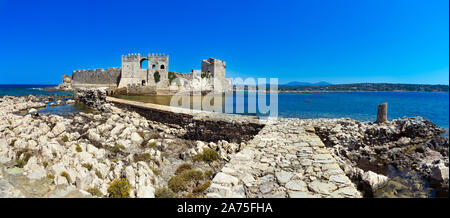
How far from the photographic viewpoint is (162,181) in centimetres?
522

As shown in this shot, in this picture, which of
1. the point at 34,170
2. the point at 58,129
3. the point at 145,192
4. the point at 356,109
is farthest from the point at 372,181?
the point at 356,109

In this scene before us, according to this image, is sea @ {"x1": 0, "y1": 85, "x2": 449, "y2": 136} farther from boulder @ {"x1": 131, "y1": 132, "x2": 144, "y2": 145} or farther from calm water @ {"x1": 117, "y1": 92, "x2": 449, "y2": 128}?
boulder @ {"x1": 131, "y1": 132, "x2": 144, "y2": 145}

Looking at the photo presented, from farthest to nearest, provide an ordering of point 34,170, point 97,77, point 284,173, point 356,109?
point 97,77
point 356,109
point 34,170
point 284,173

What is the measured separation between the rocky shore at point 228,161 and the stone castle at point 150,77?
2110 cm

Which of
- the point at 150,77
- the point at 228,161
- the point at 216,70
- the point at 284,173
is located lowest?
the point at 228,161

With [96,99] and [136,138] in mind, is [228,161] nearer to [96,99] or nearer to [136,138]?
[136,138]

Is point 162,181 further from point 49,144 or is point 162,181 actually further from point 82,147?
point 49,144

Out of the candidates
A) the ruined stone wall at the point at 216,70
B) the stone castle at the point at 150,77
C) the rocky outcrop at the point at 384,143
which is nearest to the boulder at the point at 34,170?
the rocky outcrop at the point at 384,143

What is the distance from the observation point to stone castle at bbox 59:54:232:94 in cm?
2944

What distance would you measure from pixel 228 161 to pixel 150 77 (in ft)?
86.9

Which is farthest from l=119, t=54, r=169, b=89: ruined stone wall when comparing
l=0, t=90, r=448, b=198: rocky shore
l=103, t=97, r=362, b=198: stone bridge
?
l=103, t=97, r=362, b=198: stone bridge

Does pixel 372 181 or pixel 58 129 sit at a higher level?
pixel 58 129

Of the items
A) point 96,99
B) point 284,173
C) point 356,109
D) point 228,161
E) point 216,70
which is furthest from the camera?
point 216,70

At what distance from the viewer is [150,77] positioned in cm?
2967
